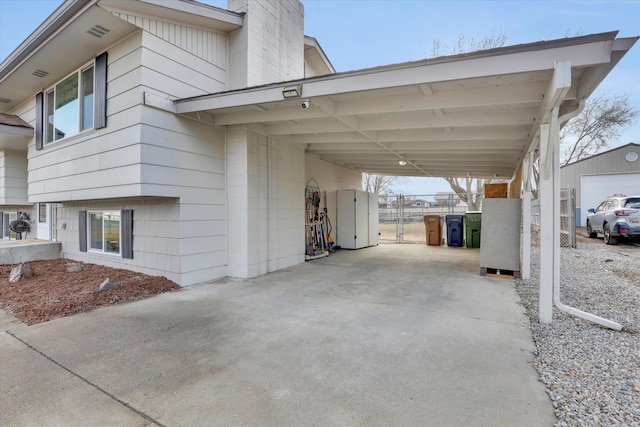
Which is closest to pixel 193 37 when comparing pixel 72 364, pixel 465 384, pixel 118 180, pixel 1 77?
pixel 118 180

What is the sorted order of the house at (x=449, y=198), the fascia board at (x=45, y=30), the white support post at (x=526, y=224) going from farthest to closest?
the house at (x=449, y=198), the white support post at (x=526, y=224), the fascia board at (x=45, y=30)

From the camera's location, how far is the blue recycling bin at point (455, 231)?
1066 cm

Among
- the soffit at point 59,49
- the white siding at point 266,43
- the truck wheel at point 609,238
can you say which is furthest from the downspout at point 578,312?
the truck wheel at point 609,238

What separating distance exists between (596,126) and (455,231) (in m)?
14.2

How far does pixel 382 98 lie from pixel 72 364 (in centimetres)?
437

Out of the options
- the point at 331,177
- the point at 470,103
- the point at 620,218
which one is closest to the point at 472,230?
the point at 620,218

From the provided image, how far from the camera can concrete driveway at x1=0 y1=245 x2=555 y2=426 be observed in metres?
1.95

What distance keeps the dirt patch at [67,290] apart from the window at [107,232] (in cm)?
43

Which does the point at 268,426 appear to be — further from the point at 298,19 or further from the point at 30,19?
the point at 30,19

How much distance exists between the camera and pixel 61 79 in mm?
6277

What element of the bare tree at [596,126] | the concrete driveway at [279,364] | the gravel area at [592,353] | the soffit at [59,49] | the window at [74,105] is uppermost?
the bare tree at [596,126]

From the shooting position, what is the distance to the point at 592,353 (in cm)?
269

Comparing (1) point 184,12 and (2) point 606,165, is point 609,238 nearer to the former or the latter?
(2) point 606,165

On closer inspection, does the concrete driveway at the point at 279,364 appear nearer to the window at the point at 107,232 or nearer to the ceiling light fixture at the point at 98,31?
the window at the point at 107,232
